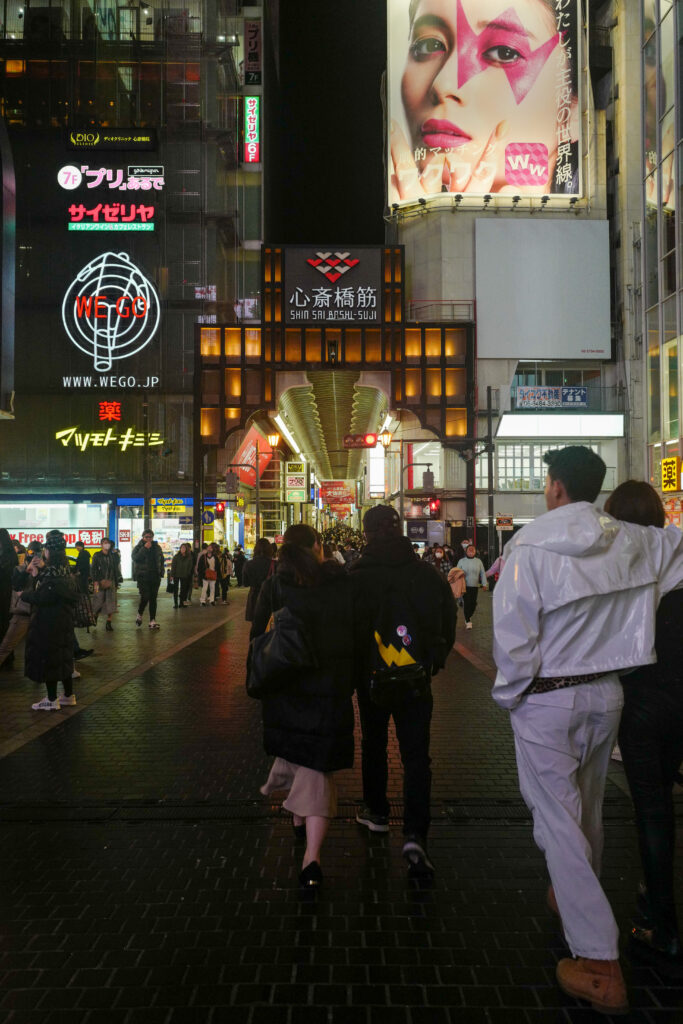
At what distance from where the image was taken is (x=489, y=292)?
148ft

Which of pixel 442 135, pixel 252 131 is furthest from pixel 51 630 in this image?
pixel 252 131

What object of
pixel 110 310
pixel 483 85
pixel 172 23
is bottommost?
pixel 110 310

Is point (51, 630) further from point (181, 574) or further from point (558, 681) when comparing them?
point (181, 574)

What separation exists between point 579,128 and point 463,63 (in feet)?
23.6

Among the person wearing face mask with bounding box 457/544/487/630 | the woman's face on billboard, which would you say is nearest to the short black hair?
the person wearing face mask with bounding box 457/544/487/630

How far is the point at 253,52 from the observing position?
51219 mm

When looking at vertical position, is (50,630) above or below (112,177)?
below

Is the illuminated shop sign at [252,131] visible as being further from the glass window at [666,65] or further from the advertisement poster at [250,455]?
the glass window at [666,65]

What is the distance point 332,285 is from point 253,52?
20.2 metres

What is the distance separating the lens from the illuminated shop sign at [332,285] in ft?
133

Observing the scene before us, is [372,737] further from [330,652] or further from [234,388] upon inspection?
[234,388]

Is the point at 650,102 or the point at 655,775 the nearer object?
the point at 655,775

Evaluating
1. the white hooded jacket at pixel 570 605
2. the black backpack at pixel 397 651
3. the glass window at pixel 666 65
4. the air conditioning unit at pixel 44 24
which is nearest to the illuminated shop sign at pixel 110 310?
the air conditioning unit at pixel 44 24

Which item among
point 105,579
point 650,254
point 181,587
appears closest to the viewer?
point 105,579
